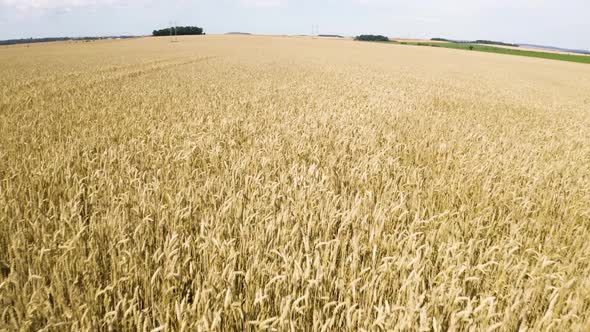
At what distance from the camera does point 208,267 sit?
1.75 metres

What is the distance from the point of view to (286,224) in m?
2.15

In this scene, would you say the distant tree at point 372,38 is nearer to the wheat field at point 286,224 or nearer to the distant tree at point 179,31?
the distant tree at point 179,31

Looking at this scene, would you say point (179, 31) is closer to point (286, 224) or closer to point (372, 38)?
point (372, 38)

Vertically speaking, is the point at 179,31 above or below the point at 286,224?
above

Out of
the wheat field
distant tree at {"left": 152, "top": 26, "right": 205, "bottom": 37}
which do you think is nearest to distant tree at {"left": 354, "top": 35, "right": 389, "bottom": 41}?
distant tree at {"left": 152, "top": 26, "right": 205, "bottom": 37}

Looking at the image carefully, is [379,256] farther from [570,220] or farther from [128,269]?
[570,220]

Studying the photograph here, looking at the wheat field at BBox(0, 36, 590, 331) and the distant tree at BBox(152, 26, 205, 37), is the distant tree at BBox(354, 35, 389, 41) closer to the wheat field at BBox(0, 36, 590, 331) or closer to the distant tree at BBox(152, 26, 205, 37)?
the distant tree at BBox(152, 26, 205, 37)

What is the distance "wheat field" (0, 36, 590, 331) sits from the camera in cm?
149

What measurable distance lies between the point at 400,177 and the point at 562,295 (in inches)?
75.3

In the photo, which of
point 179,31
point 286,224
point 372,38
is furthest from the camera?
point 372,38

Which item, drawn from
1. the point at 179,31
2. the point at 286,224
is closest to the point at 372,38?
the point at 179,31

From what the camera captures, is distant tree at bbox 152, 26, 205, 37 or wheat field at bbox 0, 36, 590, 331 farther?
distant tree at bbox 152, 26, 205, 37

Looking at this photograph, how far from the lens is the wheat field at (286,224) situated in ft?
4.89

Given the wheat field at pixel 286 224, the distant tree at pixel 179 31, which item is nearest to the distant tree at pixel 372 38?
the distant tree at pixel 179 31
